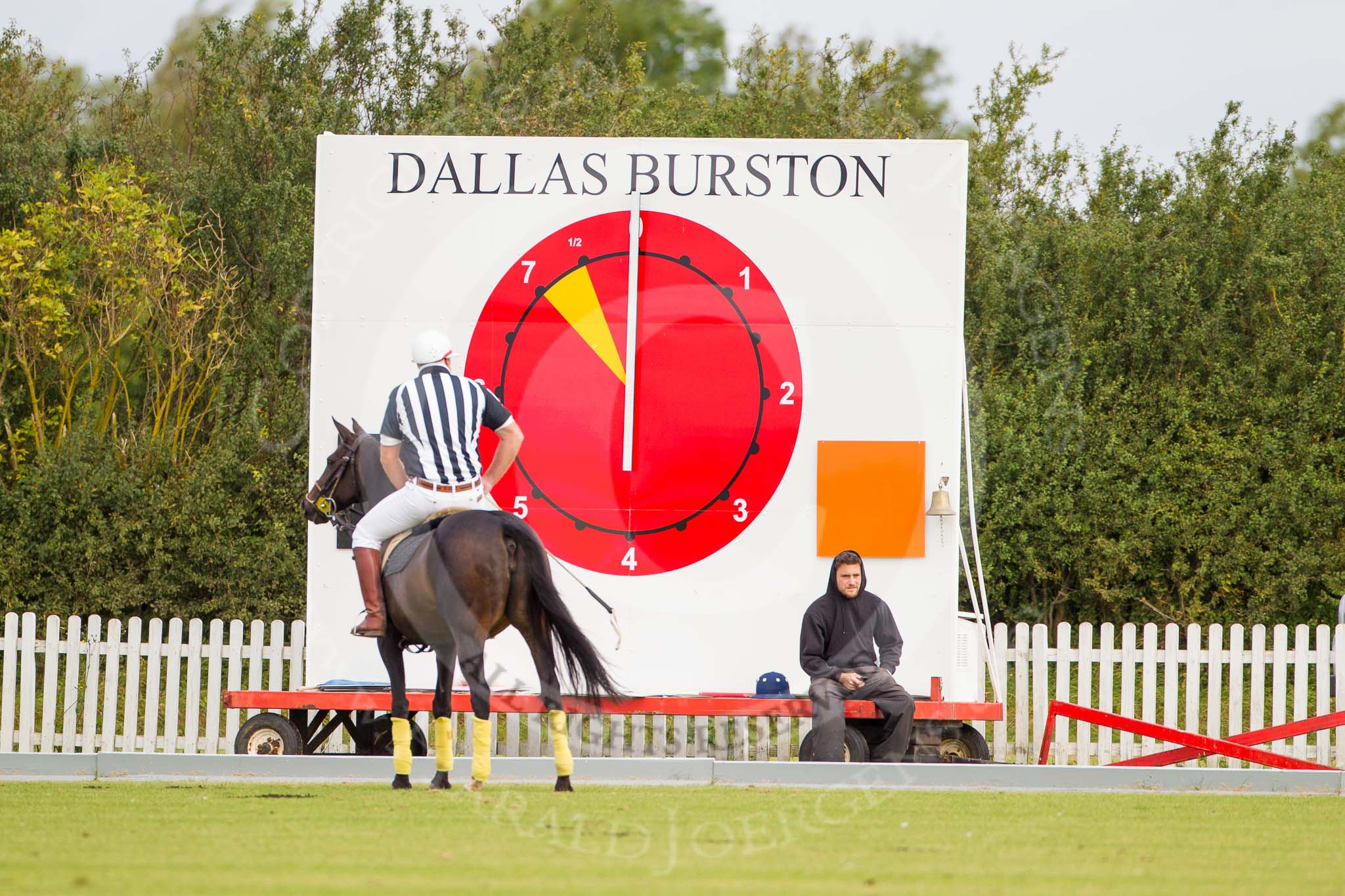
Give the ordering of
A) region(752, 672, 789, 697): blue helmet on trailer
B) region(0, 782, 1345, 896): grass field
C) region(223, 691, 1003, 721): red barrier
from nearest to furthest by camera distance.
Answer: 1. region(0, 782, 1345, 896): grass field
2. region(223, 691, 1003, 721): red barrier
3. region(752, 672, 789, 697): blue helmet on trailer

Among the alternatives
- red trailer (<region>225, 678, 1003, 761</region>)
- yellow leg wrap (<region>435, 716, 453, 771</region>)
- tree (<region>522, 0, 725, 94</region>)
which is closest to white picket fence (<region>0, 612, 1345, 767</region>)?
red trailer (<region>225, 678, 1003, 761</region>)

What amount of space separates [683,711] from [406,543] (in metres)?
2.20

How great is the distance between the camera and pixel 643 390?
9.90 m

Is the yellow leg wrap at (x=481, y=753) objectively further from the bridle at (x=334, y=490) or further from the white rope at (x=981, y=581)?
the white rope at (x=981, y=581)

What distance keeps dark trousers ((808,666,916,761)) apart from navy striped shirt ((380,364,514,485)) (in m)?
2.49

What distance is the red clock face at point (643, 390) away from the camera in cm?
988

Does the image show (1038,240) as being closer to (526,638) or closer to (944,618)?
(944,618)

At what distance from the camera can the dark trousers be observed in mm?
9273

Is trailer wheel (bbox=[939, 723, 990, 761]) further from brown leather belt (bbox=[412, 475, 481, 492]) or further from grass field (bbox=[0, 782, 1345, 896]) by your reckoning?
brown leather belt (bbox=[412, 475, 481, 492])

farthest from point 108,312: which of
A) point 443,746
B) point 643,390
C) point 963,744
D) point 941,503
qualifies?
point 963,744

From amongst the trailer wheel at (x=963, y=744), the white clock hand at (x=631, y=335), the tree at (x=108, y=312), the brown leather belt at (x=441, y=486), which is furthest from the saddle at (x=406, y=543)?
the tree at (x=108, y=312)

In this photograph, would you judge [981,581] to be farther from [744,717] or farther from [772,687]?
[744,717]

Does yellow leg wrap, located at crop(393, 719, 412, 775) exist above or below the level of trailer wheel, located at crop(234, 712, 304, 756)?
above

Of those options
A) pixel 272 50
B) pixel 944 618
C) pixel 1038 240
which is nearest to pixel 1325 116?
pixel 1038 240
